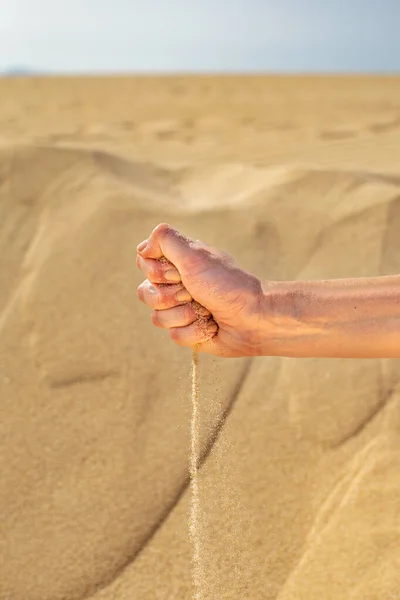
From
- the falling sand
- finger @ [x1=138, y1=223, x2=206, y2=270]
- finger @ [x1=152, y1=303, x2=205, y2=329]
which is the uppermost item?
finger @ [x1=138, y1=223, x2=206, y2=270]

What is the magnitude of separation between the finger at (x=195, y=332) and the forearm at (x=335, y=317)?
107mm

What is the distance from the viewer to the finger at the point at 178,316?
118 cm

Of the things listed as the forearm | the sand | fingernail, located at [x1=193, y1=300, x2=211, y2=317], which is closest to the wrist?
the forearm

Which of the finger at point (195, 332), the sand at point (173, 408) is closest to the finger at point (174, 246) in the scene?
the finger at point (195, 332)

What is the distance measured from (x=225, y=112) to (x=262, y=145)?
161 cm

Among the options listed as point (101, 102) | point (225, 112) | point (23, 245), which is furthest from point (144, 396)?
point (101, 102)

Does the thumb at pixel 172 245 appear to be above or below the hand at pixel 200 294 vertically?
above

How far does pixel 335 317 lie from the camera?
115 cm

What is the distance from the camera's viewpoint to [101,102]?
5645mm

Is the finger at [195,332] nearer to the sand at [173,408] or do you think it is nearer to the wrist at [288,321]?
the wrist at [288,321]

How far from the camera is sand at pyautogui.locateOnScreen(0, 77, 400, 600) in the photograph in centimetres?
115

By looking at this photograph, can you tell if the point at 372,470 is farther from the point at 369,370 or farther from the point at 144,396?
the point at 144,396

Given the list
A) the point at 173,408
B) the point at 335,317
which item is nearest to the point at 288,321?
the point at 335,317

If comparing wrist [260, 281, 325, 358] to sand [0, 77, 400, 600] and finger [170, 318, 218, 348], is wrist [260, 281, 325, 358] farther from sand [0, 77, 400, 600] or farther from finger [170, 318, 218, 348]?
sand [0, 77, 400, 600]
